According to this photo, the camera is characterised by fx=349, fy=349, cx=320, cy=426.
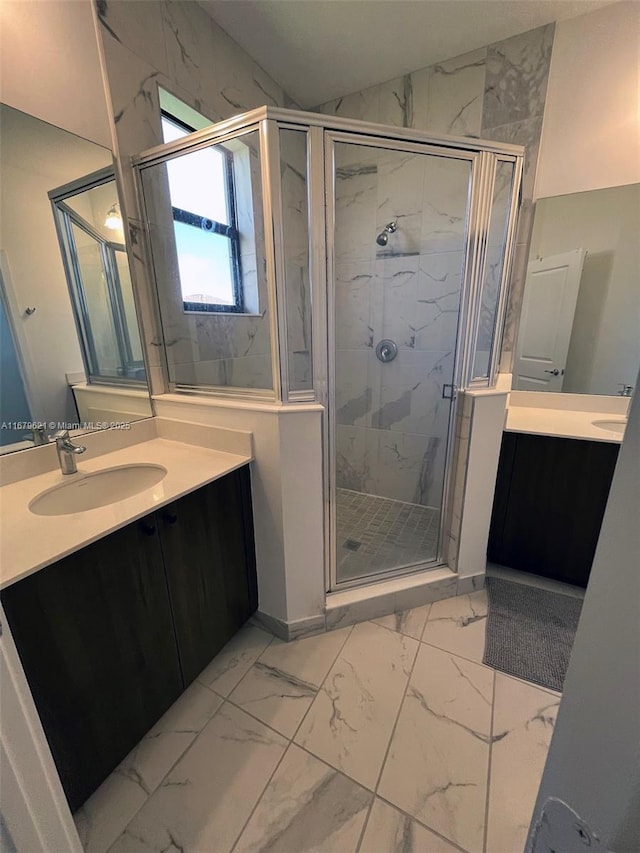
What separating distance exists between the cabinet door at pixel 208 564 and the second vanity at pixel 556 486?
4.38 ft

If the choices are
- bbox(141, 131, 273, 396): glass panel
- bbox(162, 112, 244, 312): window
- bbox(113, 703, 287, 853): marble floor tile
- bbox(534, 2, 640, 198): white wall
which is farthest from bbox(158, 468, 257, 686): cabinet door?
bbox(534, 2, 640, 198): white wall

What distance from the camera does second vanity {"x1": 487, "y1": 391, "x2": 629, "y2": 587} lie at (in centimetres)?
165

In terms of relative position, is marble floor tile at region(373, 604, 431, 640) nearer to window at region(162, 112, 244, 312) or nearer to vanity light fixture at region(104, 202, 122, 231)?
window at region(162, 112, 244, 312)

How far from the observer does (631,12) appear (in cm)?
150

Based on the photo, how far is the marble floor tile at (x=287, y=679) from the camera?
4.16ft

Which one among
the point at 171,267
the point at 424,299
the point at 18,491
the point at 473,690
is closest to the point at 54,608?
the point at 18,491

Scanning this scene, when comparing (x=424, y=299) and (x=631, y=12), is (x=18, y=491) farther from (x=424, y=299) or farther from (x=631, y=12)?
(x=631, y=12)

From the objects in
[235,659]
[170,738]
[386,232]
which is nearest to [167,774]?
[170,738]

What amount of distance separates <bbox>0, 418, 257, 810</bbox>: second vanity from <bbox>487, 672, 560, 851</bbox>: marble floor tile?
40.3 inches

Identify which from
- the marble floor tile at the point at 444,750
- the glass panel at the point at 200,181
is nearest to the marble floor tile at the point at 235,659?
the marble floor tile at the point at 444,750

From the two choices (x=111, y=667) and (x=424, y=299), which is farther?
(x=424, y=299)

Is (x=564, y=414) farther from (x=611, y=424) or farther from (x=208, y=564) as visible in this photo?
(x=208, y=564)

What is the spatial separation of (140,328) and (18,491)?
2.49 feet

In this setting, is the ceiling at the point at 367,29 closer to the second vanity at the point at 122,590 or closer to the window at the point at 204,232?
the window at the point at 204,232
